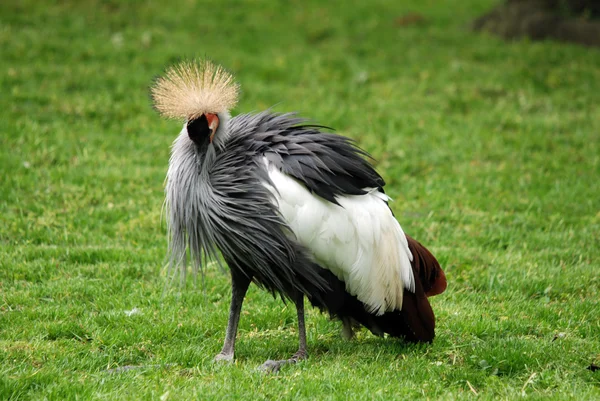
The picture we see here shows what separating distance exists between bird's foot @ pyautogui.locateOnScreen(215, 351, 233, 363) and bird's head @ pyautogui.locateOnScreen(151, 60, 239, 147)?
4.31ft

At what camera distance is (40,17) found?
12039 mm

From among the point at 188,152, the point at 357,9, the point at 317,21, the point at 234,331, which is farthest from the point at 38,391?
the point at 357,9

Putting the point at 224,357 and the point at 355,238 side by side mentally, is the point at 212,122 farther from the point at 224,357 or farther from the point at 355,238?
the point at 224,357

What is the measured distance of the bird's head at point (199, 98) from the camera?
15.0 ft

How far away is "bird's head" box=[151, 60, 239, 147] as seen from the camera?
4570mm

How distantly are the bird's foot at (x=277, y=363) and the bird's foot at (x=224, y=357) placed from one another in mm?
232

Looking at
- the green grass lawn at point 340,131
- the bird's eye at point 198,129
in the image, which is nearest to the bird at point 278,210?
the bird's eye at point 198,129

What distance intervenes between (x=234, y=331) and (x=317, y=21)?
9691 mm

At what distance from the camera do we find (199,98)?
457 centimetres

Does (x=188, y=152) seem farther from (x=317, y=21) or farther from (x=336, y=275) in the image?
(x=317, y=21)

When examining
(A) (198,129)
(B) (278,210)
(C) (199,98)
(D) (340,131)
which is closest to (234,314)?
(B) (278,210)

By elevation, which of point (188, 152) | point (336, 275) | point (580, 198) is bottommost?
point (580, 198)

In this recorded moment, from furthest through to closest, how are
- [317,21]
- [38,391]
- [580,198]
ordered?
1. [317,21]
2. [580,198]
3. [38,391]

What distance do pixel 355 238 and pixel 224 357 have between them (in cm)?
110
